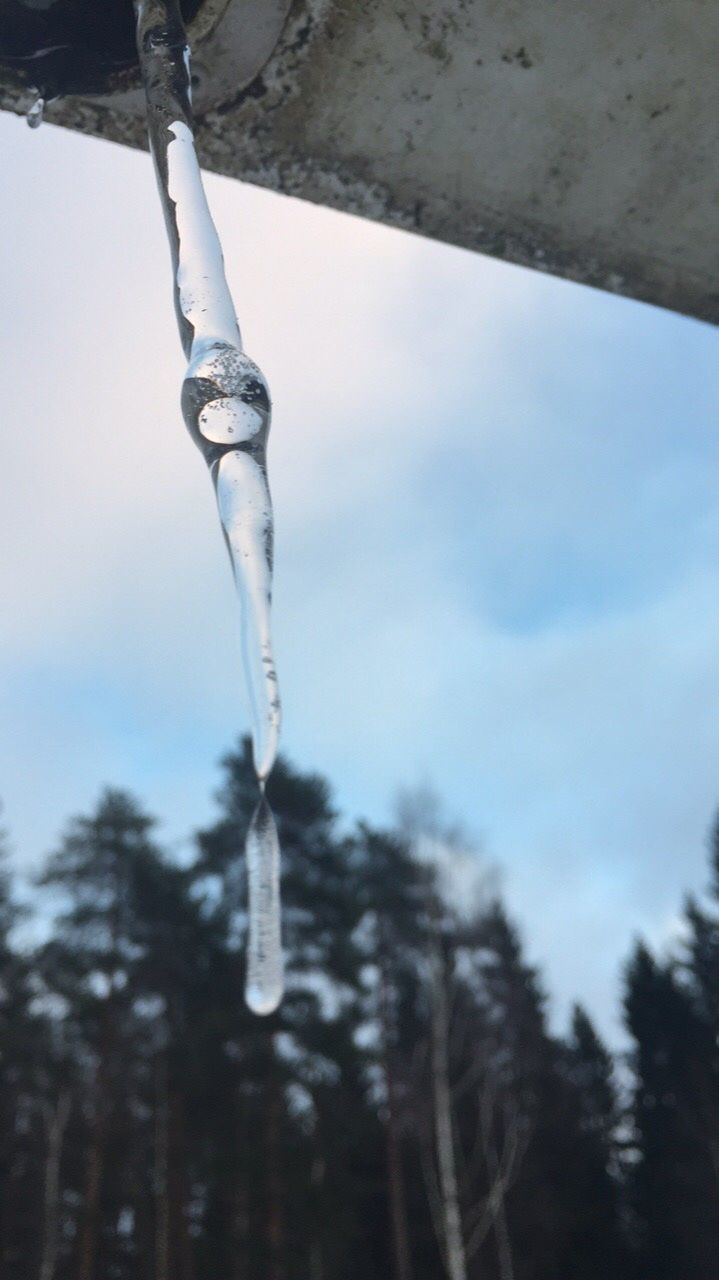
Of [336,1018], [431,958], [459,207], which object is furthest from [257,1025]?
[459,207]

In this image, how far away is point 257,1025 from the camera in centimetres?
1862

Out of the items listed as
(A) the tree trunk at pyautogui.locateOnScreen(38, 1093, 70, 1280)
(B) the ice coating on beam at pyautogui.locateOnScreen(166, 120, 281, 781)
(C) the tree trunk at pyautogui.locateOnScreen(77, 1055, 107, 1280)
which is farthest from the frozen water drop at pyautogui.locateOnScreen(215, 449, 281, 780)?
(A) the tree trunk at pyautogui.locateOnScreen(38, 1093, 70, 1280)

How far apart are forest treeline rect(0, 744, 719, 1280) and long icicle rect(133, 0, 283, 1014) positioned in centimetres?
1650

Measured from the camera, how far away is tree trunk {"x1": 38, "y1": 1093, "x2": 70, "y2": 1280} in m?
19.7

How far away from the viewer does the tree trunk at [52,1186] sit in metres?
19.7

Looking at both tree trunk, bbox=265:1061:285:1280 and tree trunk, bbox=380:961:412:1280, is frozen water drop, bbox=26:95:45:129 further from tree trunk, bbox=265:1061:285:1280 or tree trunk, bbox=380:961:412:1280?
tree trunk, bbox=380:961:412:1280

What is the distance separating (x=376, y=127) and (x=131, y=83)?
0.36m

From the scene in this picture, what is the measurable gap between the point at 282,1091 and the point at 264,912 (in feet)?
64.4

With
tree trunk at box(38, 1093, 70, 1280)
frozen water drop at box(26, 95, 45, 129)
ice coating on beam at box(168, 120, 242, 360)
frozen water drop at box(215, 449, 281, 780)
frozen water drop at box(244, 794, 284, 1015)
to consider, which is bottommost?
frozen water drop at box(244, 794, 284, 1015)

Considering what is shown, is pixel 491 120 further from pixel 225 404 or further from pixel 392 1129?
pixel 392 1129

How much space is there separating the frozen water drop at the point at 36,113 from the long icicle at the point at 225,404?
20cm

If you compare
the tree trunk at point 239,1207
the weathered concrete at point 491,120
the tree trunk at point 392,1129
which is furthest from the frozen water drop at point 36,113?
the tree trunk at point 239,1207

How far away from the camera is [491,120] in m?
1.56

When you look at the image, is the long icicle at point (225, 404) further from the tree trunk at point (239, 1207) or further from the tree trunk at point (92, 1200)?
the tree trunk at point (239, 1207)
